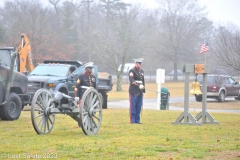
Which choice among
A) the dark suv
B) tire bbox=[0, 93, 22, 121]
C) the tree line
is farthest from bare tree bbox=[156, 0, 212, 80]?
tire bbox=[0, 93, 22, 121]

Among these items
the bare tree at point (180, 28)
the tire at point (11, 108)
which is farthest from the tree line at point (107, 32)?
the tire at point (11, 108)

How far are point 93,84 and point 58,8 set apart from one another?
61.0 meters

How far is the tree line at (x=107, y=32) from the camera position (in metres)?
52.6

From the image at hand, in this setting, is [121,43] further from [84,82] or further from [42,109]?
[42,109]

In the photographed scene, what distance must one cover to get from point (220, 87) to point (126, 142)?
85.2ft

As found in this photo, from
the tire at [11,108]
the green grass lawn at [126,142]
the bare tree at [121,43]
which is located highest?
the bare tree at [121,43]

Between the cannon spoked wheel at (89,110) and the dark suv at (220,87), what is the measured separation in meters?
23.5

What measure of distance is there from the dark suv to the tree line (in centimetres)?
1131

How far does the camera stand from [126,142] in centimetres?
1087

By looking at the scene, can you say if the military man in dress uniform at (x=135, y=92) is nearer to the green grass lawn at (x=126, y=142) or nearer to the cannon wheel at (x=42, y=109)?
the green grass lawn at (x=126, y=142)

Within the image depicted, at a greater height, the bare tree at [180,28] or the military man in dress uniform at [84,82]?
the bare tree at [180,28]

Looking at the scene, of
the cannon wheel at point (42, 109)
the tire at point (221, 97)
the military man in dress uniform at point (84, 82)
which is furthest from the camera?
the tire at point (221, 97)

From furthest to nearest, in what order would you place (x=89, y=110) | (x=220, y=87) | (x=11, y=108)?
(x=220, y=87), (x=11, y=108), (x=89, y=110)

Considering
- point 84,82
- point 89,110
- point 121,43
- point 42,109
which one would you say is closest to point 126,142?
point 89,110
